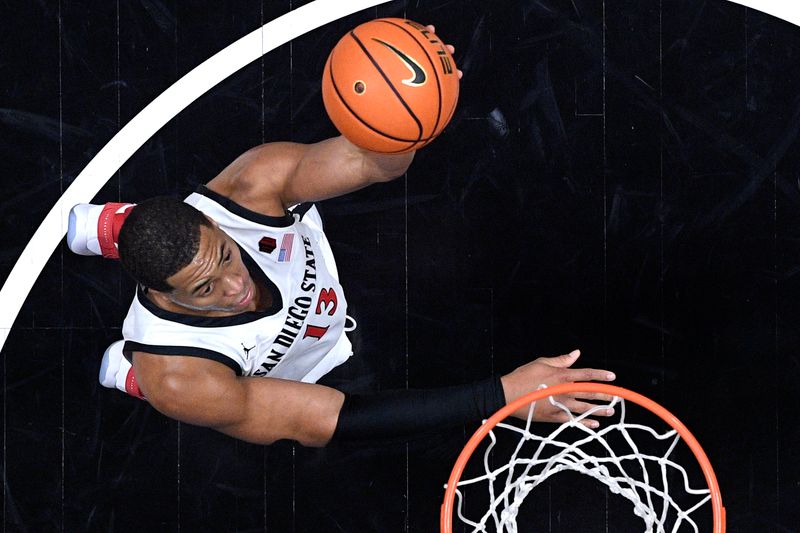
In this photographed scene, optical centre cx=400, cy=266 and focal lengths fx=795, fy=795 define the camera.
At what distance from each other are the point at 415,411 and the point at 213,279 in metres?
0.72

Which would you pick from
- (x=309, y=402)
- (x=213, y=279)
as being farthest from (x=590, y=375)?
(x=213, y=279)

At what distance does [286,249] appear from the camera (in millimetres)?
2535

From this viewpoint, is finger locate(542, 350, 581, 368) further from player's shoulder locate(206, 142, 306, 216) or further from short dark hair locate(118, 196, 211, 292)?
short dark hair locate(118, 196, 211, 292)

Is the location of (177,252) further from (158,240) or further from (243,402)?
(243,402)

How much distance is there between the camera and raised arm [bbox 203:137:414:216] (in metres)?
2.38

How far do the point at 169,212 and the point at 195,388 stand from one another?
0.53 metres

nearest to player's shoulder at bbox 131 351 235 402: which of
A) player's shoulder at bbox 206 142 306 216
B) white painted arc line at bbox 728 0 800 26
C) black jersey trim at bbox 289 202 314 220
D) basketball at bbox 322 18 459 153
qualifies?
player's shoulder at bbox 206 142 306 216

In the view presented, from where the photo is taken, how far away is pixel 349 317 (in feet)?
9.96

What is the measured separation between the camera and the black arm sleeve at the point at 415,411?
2.37 metres

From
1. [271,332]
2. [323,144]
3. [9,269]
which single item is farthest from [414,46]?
[9,269]

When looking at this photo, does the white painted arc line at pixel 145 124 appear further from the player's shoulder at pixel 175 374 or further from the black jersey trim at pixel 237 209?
the player's shoulder at pixel 175 374

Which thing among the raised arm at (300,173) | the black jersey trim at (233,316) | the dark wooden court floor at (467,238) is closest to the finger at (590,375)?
the dark wooden court floor at (467,238)

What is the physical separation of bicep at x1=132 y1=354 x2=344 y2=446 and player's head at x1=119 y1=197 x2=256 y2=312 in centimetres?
27

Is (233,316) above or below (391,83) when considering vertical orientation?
below
